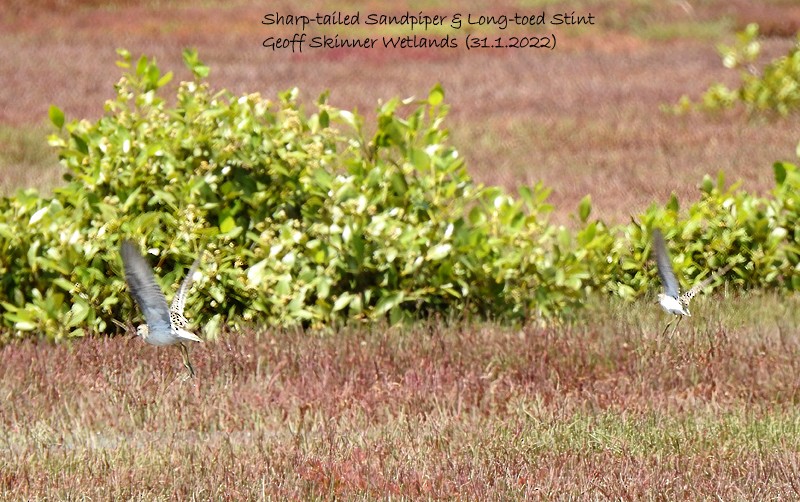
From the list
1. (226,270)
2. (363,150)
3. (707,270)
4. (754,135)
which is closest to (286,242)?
(226,270)

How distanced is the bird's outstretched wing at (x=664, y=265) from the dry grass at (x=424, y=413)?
0.52m

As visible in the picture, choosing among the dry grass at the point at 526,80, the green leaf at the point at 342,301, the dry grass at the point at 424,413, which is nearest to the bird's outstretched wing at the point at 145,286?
the dry grass at the point at 424,413

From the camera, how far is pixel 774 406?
17.6ft

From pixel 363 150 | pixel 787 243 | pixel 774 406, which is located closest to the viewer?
pixel 774 406

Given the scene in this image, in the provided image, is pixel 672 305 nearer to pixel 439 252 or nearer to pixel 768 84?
pixel 439 252

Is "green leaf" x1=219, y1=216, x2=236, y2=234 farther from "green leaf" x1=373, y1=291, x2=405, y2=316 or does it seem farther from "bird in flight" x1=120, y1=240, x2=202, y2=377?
"bird in flight" x1=120, y1=240, x2=202, y2=377

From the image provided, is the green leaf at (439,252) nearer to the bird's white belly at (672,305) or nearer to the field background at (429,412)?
the field background at (429,412)

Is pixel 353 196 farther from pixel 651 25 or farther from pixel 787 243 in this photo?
pixel 651 25

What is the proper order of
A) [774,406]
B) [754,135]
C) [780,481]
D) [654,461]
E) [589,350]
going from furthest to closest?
[754,135] < [589,350] < [774,406] < [654,461] < [780,481]

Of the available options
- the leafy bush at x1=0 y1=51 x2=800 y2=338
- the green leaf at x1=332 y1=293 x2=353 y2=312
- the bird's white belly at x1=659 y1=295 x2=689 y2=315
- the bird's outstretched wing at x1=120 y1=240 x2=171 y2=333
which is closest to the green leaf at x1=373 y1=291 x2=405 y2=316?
the leafy bush at x1=0 y1=51 x2=800 y2=338

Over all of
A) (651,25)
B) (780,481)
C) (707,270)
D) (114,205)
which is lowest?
(780,481)

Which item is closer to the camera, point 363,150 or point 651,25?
point 363,150

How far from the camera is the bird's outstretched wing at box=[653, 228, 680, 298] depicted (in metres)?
4.98

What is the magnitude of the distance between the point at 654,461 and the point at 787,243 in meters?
3.22
